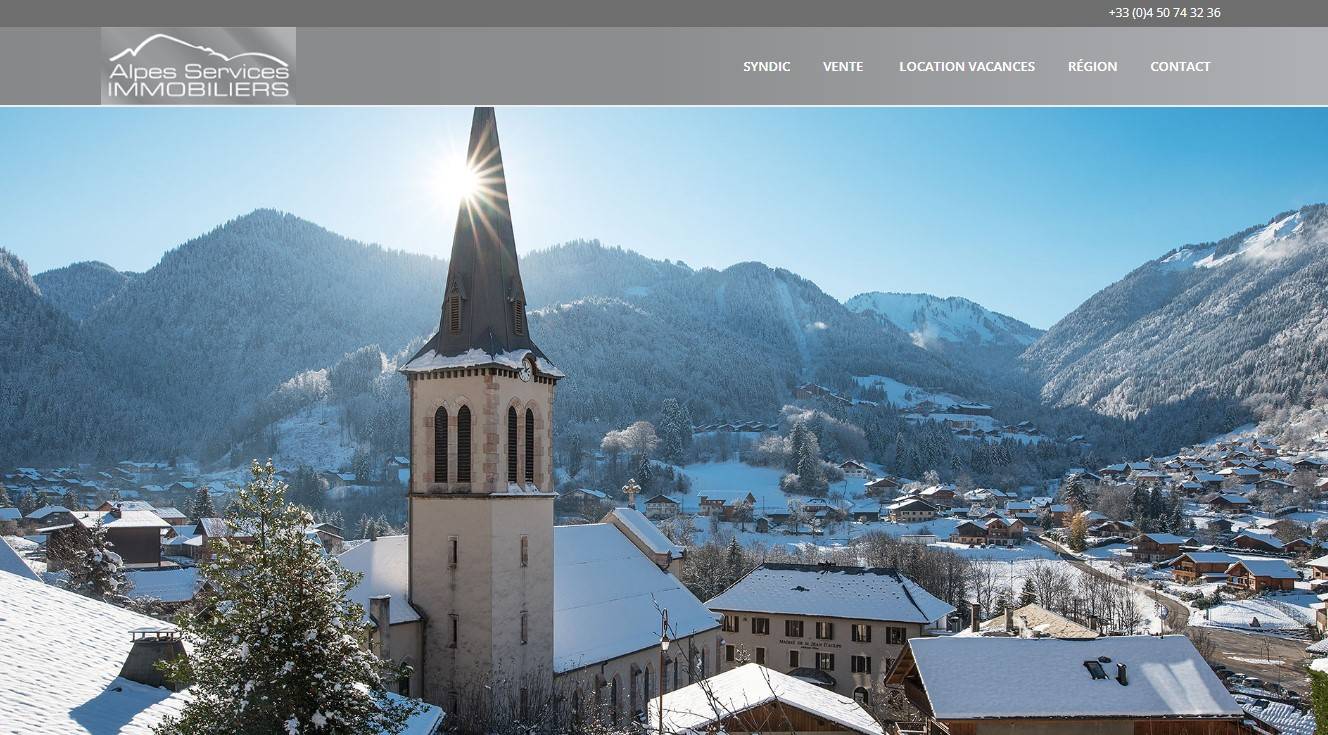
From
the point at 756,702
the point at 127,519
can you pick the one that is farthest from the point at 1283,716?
the point at 127,519

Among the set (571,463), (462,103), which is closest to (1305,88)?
(462,103)

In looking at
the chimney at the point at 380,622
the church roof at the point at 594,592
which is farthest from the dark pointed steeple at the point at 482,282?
the chimney at the point at 380,622

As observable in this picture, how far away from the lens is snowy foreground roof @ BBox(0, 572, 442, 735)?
36.4ft

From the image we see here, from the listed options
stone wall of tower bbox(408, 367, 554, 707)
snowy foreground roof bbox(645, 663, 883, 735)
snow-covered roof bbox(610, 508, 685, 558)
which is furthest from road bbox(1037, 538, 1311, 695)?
stone wall of tower bbox(408, 367, 554, 707)

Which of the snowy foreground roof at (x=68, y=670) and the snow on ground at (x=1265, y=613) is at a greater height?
the snowy foreground roof at (x=68, y=670)

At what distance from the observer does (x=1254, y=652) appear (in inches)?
2263

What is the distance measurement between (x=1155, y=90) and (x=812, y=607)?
139ft

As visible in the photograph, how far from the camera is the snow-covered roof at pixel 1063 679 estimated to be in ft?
67.3

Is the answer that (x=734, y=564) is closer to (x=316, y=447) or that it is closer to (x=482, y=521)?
(x=482, y=521)

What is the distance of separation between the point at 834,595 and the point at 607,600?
67.4ft

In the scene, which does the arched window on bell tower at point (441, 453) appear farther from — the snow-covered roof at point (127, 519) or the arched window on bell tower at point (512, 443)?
the snow-covered roof at point (127, 519)

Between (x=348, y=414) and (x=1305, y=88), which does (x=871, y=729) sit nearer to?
(x=1305, y=88)

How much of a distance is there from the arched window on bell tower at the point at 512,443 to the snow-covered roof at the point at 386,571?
414cm
